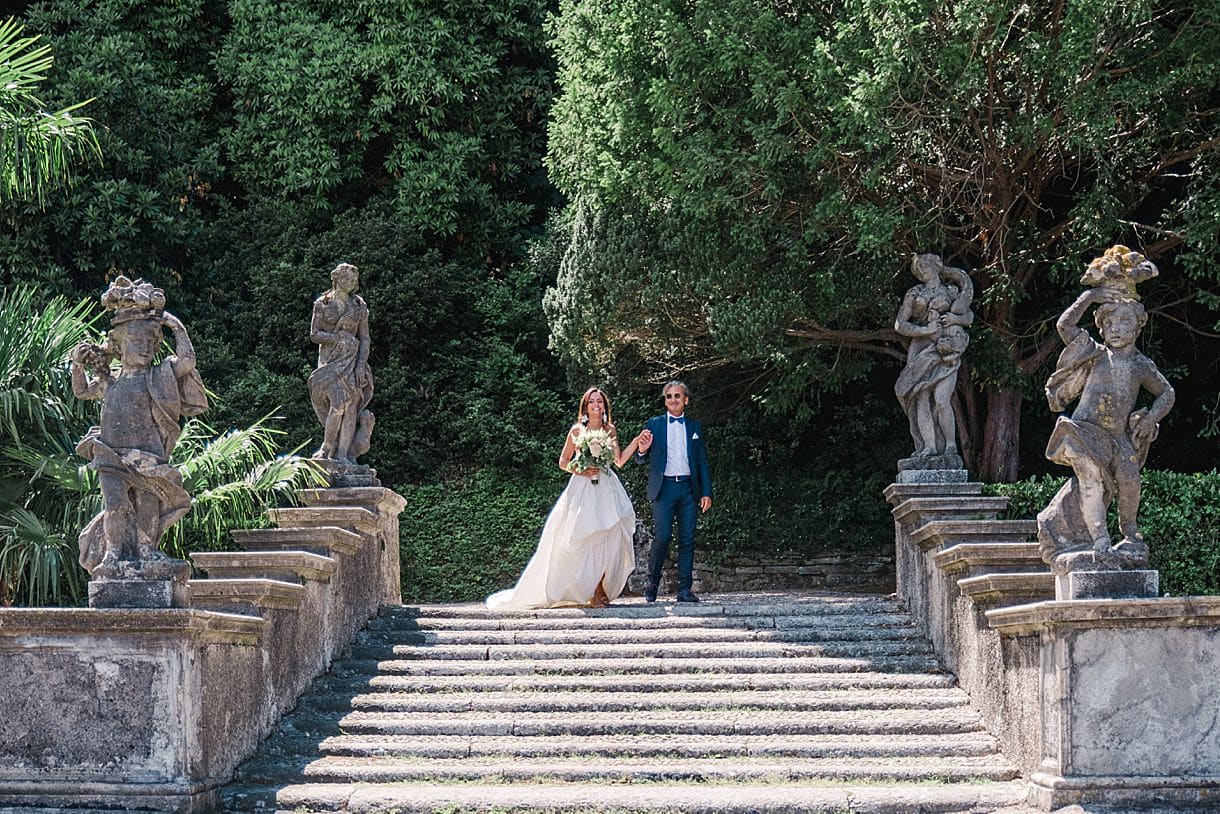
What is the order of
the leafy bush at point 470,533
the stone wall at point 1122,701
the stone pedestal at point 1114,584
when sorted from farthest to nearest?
1. the leafy bush at point 470,533
2. the stone pedestal at point 1114,584
3. the stone wall at point 1122,701

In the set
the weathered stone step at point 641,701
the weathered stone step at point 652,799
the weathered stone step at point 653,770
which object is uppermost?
the weathered stone step at point 641,701

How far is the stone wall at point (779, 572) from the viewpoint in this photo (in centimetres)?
1775

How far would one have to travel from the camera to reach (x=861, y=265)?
1514 centimetres

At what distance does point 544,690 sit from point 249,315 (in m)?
11.1

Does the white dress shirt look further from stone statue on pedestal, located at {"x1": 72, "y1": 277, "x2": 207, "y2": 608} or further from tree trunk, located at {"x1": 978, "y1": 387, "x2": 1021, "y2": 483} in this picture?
stone statue on pedestal, located at {"x1": 72, "y1": 277, "x2": 207, "y2": 608}

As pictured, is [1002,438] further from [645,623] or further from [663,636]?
[663,636]

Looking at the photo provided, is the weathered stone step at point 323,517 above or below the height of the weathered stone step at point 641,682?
above

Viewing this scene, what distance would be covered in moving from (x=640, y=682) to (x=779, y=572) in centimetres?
768

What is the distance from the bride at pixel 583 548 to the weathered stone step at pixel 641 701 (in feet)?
6.85

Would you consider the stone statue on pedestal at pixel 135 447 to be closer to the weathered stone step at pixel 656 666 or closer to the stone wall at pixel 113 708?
the stone wall at pixel 113 708

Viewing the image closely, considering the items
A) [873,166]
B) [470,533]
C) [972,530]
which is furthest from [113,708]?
[470,533]

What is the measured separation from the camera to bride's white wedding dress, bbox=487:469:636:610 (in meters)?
12.6

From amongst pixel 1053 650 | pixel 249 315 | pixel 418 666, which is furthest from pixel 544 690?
pixel 249 315

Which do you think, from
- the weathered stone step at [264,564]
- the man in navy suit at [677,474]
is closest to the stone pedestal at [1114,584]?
the man in navy suit at [677,474]
